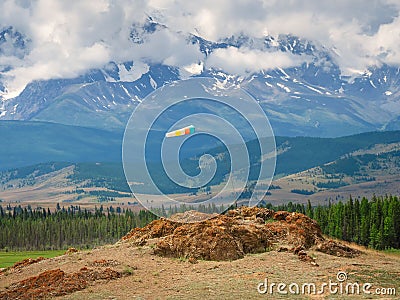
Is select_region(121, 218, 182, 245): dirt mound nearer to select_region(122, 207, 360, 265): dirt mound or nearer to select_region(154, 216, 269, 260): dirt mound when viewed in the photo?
select_region(122, 207, 360, 265): dirt mound

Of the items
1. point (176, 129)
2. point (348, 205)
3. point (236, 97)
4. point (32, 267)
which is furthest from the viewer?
point (348, 205)

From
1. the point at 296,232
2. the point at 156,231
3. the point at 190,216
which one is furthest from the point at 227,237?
the point at 156,231

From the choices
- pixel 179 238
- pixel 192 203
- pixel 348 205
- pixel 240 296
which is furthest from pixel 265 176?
pixel 348 205

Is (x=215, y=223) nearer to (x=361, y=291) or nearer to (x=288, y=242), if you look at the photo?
(x=288, y=242)

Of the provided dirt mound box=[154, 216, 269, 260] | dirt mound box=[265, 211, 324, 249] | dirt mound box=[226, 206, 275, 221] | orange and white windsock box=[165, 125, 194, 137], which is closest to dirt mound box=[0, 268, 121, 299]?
dirt mound box=[154, 216, 269, 260]

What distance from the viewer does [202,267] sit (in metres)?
37.8

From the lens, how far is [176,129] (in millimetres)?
35000

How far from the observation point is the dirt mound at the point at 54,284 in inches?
1255

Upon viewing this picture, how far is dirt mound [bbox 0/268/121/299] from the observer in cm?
3188

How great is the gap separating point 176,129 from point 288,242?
1496 cm

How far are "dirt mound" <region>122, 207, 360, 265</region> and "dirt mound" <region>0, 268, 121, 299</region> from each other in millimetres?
6735

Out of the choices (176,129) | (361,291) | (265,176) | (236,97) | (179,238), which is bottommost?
(361,291)

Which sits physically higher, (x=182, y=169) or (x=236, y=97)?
(x=236, y=97)

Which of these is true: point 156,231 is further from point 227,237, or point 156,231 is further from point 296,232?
point 296,232
